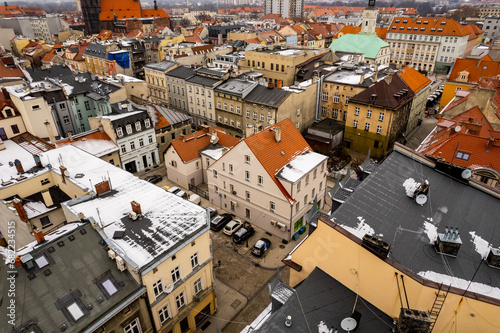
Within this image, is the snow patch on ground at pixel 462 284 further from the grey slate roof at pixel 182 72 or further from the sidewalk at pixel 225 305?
the grey slate roof at pixel 182 72

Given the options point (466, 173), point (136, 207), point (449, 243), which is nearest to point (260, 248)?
point (136, 207)

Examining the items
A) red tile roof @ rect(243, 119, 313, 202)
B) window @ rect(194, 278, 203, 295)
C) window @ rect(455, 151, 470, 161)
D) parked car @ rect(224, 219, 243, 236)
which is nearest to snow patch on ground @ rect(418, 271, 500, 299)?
window @ rect(194, 278, 203, 295)

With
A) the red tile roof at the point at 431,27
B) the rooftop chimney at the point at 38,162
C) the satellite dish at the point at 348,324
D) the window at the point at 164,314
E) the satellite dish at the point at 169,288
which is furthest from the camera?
the red tile roof at the point at 431,27

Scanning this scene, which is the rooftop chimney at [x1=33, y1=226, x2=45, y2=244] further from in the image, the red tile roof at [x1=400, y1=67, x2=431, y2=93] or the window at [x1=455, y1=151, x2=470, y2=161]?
the red tile roof at [x1=400, y1=67, x2=431, y2=93]

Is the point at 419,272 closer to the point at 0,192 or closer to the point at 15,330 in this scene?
the point at 15,330

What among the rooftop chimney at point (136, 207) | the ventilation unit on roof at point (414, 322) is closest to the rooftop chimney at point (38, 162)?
the rooftop chimney at point (136, 207)

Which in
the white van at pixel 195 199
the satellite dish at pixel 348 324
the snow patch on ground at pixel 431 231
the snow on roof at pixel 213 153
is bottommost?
the white van at pixel 195 199
